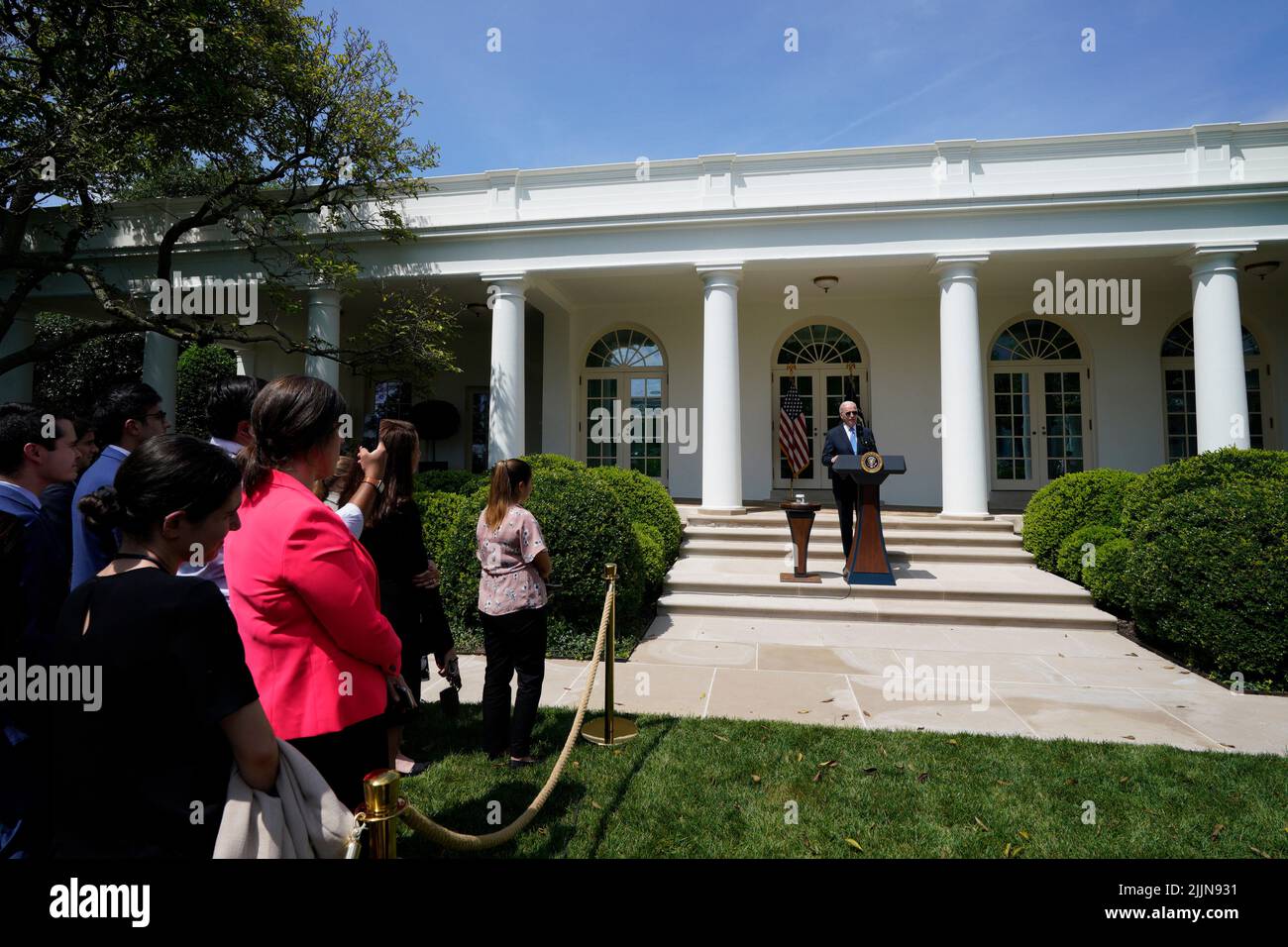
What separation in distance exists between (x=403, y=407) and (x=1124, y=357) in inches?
711

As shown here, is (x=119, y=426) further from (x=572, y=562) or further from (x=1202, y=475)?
(x=1202, y=475)

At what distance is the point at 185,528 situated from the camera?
1.64 metres

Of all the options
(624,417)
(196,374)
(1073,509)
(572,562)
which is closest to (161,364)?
(196,374)

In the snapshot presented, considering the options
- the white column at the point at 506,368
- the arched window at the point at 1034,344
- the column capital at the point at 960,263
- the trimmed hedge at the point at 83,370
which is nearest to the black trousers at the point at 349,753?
the white column at the point at 506,368

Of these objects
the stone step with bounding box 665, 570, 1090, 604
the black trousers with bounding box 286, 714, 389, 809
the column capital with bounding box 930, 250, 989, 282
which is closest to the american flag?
the stone step with bounding box 665, 570, 1090, 604

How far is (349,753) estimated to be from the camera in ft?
6.84

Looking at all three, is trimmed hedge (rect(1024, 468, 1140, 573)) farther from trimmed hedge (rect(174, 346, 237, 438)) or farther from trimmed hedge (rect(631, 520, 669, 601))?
trimmed hedge (rect(174, 346, 237, 438))

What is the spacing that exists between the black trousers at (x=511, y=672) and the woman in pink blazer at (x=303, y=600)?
1.68m

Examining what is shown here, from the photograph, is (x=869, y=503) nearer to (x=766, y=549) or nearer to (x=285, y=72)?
(x=766, y=549)

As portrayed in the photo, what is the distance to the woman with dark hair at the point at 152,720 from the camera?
1374 millimetres

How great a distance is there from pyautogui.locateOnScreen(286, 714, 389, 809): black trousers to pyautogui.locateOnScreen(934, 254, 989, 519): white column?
34.3 feet

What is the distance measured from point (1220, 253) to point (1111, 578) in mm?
6998
